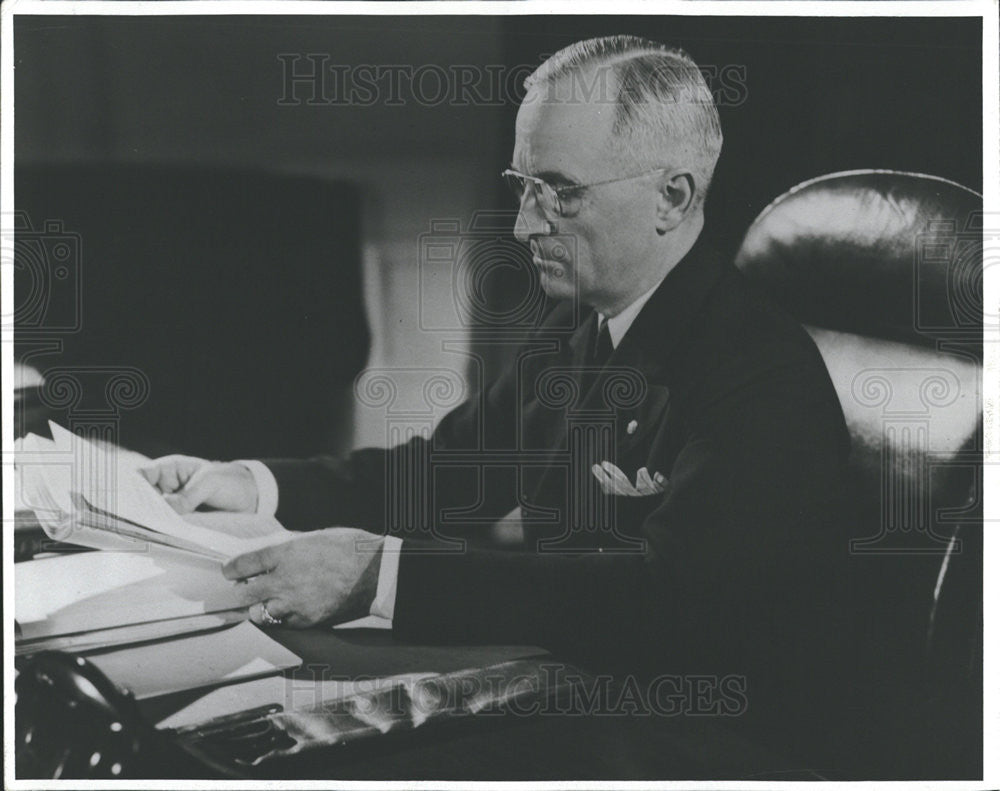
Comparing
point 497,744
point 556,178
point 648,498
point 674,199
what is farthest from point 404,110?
point 497,744

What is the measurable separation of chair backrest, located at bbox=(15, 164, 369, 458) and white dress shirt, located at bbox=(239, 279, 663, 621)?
2.2 inches

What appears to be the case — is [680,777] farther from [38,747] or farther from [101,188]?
[101,188]

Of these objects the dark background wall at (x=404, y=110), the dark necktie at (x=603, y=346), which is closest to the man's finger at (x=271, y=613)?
the dark background wall at (x=404, y=110)

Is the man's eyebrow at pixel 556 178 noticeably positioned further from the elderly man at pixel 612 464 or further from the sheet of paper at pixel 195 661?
the sheet of paper at pixel 195 661

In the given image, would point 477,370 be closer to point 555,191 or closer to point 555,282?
point 555,282

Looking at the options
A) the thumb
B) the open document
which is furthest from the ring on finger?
the thumb

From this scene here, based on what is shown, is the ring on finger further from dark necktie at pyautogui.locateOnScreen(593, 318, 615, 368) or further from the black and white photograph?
dark necktie at pyautogui.locateOnScreen(593, 318, 615, 368)

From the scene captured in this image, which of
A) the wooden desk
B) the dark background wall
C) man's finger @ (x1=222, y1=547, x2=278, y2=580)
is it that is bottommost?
the wooden desk

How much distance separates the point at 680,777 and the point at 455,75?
1612 millimetres

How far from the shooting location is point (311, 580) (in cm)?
193

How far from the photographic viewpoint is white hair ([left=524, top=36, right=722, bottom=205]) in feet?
6.26

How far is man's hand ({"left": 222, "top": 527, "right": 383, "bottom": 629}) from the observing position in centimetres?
193

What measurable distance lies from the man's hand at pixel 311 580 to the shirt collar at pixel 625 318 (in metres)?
0.68

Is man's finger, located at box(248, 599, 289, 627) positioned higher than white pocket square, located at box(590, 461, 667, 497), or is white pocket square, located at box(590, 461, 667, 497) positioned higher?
white pocket square, located at box(590, 461, 667, 497)
